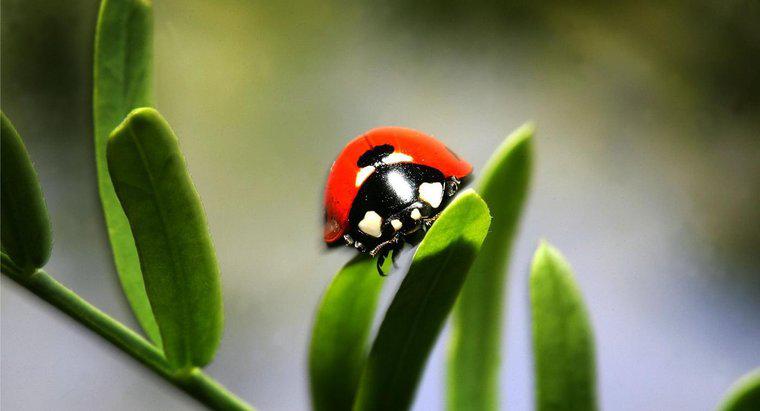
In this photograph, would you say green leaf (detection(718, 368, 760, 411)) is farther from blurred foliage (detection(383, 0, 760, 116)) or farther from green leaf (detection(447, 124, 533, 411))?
blurred foliage (detection(383, 0, 760, 116))

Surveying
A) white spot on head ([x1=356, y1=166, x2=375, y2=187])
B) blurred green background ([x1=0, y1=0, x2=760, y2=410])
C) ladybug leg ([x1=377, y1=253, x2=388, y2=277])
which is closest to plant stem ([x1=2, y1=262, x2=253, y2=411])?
ladybug leg ([x1=377, y1=253, x2=388, y2=277])

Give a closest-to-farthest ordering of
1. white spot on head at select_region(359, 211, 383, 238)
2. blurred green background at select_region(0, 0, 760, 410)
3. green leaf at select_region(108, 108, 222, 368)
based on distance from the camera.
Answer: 1. green leaf at select_region(108, 108, 222, 368)
2. white spot on head at select_region(359, 211, 383, 238)
3. blurred green background at select_region(0, 0, 760, 410)

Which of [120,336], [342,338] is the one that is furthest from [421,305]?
[120,336]

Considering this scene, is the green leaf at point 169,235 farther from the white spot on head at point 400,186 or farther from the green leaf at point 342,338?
the white spot on head at point 400,186

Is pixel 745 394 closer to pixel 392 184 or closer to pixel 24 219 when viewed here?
pixel 392 184

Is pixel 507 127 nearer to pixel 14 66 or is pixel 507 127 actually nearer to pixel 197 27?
pixel 197 27

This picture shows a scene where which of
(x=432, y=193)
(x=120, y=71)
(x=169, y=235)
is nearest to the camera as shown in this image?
(x=169, y=235)
